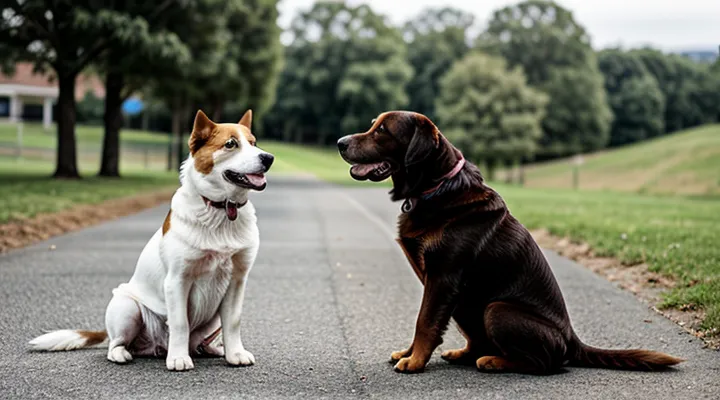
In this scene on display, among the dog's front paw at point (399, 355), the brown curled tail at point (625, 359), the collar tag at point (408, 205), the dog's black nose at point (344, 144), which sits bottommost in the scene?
the dog's front paw at point (399, 355)

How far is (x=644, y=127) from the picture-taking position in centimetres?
9131

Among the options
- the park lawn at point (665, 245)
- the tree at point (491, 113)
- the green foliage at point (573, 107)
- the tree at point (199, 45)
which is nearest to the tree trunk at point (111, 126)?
the tree at point (199, 45)

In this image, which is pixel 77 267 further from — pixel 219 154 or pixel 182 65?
pixel 182 65

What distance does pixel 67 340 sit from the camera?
5273 mm

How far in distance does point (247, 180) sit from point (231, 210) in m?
0.26

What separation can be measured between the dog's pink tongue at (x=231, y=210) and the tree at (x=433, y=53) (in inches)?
3318

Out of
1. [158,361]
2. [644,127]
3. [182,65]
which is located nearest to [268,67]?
[182,65]

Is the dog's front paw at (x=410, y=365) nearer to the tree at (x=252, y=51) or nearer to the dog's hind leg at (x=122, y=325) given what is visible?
the dog's hind leg at (x=122, y=325)

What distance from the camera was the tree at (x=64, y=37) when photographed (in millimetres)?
23075

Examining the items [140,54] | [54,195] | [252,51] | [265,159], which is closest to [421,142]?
[265,159]

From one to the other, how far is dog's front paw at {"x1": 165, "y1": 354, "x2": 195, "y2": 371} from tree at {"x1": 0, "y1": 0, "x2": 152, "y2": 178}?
19.7 m

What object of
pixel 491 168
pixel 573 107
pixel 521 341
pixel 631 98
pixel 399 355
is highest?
pixel 631 98

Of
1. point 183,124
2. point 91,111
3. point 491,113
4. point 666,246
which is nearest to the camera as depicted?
point 666,246

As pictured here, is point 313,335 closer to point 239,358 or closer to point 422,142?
point 239,358
